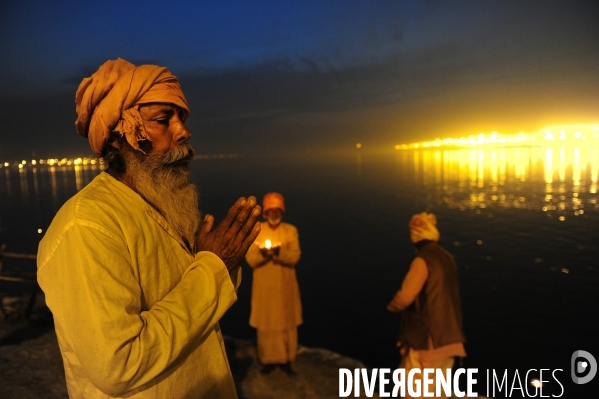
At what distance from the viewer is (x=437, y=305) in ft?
14.1

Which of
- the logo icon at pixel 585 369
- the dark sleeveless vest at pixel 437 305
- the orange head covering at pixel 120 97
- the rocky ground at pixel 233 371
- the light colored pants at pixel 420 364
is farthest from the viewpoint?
the logo icon at pixel 585 369

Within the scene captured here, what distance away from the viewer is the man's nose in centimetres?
168

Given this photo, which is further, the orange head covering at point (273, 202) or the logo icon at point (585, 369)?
the logo icon at point (585, 369)

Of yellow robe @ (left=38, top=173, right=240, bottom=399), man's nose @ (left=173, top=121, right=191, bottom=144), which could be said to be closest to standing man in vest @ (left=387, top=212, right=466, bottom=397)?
yellow robe @ (left=38, top=173, right=240, bottom=399)

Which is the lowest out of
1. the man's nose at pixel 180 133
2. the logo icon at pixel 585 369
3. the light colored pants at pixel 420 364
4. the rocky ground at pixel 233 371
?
the logo icon at pixel 585 369

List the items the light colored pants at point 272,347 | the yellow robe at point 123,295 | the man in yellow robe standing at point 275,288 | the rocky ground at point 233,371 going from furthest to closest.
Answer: the light colored pants at point 272,347 < the man in yellow robe standing at point 275,288 < the rocky ground at point 233,371 < the yellow robe at point 123,295

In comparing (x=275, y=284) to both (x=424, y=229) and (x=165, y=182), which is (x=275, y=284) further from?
(x=165, y=182)

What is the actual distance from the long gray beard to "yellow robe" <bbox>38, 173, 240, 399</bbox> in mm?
65

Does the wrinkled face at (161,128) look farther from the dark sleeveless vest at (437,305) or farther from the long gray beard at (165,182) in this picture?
the dark sleeveless vest at (437,305)

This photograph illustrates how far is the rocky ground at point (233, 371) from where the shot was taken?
219 inches

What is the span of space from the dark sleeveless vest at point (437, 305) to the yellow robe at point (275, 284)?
84.9 inches

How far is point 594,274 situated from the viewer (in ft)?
70.8

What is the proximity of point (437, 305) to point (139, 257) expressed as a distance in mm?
3761

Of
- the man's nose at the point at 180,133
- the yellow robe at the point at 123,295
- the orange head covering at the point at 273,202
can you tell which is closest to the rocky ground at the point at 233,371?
the orange head covering at the point at 273,202
